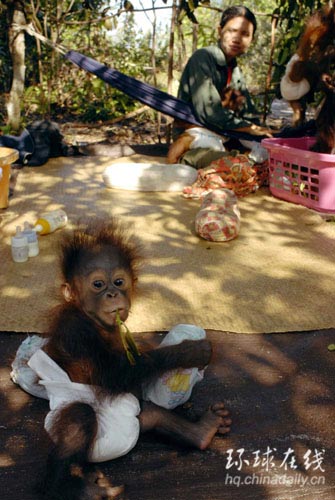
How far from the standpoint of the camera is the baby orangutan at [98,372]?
5.22 ft

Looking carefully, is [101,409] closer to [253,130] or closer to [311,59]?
[311,59]

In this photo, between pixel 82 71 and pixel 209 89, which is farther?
pixel 82 71

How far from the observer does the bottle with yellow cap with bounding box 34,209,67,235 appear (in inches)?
139

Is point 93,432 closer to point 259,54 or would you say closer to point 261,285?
point 261,285

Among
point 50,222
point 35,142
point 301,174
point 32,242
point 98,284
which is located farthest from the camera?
point 35,142

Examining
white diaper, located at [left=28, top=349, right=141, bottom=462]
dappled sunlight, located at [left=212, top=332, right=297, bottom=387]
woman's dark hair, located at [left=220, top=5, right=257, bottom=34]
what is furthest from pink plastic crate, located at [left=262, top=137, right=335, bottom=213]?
white diaper, located at [left=28, top=349, right=141, bottom=462]

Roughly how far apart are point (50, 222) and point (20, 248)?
0.44 meters

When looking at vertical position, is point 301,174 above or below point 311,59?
below

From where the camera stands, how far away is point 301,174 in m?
4.11

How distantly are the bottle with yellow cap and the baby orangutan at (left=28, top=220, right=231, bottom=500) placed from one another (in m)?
1.68

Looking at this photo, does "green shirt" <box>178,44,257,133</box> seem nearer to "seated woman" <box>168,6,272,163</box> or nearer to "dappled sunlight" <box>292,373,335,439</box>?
"seated woman" <box>168,6,272,163</box>

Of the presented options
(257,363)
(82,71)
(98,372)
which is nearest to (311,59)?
(257,363)

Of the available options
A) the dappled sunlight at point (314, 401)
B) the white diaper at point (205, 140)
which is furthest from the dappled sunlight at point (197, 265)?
the white diaper at point (205, 140)

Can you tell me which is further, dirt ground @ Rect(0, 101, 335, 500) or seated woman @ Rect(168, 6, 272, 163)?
seated woman @ Rect(168, 6, 272, 163)
